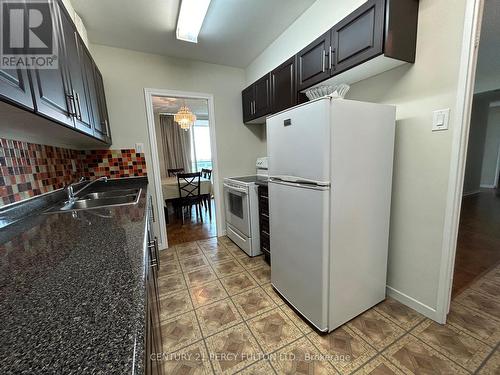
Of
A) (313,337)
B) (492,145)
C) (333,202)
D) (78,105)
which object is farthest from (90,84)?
(492,145)

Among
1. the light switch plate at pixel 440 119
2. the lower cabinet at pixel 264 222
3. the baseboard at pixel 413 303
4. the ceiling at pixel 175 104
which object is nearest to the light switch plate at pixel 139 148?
the lower cabinet at pixel 264 222

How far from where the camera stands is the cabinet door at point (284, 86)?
1.94 meters

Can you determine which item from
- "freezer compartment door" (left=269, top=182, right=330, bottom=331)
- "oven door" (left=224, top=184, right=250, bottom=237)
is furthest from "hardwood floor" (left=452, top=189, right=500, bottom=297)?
"oven door" (left=224, top=184, right=250, bottom=237)

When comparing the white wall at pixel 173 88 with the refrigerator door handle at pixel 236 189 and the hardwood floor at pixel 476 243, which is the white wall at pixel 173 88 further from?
the hardwood floor at pixel 476 243

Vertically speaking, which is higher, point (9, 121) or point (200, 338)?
point (9, 121)

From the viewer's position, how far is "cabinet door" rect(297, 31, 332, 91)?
1.54 m

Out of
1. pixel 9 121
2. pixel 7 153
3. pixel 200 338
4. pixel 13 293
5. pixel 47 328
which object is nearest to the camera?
pixel 47 328

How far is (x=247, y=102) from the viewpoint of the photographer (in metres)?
2.81

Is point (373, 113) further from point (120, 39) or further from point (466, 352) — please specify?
point (120, 39)

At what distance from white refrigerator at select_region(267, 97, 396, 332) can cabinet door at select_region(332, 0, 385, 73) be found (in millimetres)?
338

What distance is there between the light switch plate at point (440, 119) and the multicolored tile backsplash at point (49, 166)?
2408 millimetres

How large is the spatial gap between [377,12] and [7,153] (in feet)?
7.12

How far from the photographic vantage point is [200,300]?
5.65ft

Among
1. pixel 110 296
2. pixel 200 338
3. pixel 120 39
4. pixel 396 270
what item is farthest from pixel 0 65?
pixel 396 270
